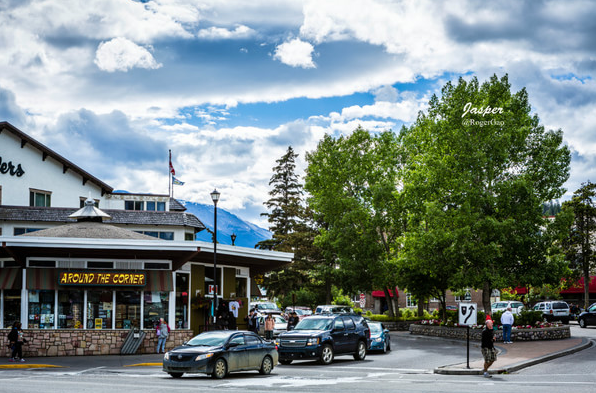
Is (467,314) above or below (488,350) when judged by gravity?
above

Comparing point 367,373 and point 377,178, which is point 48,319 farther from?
point 377,178

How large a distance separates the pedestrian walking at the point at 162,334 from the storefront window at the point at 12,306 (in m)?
6.34

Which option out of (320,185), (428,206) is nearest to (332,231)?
(320,185)

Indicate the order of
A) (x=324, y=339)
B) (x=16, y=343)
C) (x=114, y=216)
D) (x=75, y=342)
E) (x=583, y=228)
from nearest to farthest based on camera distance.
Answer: (x=324, y=339) → (x=16, y=343) → (x=75, y=342) → (x=114, y=216) → (x=583, y=228)

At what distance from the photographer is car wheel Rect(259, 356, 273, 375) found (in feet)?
72.0

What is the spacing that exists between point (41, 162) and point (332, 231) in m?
22.8

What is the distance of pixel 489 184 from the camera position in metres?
38.4

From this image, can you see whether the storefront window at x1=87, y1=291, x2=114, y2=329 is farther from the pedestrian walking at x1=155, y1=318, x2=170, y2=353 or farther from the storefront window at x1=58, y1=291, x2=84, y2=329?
the pedestrian walking at x1=155, y1=318, x2=170, y2=353

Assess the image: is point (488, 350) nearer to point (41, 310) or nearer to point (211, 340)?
point (211, 340)

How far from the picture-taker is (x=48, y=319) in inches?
1197

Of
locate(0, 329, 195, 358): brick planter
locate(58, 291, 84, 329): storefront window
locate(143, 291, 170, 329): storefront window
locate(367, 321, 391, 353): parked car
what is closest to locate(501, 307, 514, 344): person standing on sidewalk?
locate(367, 321, 391, 353): parked car

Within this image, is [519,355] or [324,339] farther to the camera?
[519,355]

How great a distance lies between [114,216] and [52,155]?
22.6 ft

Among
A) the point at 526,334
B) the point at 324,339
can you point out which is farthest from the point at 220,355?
the point at 526,334
